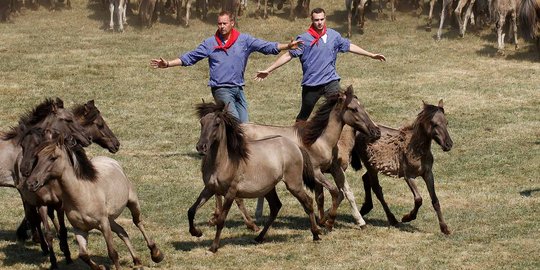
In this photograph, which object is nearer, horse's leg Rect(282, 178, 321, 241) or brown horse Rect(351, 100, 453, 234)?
horse's leg Rect(282, 178, 321, 241)

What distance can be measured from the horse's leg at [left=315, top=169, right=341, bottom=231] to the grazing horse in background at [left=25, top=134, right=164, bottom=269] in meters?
2.55

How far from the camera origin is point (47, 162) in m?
9.50

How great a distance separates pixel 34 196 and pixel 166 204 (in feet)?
12.5

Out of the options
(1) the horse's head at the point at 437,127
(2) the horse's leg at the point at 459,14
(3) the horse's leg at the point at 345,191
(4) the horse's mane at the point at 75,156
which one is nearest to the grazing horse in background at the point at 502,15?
(2) the horse's leg at the point at 459,14

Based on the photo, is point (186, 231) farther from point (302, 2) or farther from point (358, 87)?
point (302, 2)

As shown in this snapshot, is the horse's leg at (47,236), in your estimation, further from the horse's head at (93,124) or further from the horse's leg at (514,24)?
the horse's leg at (514,24)

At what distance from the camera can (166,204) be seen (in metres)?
14.4

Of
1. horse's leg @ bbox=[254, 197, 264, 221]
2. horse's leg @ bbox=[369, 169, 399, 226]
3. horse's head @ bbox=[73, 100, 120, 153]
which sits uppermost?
horse's head @ bbox=[73, 100, 120, 153]

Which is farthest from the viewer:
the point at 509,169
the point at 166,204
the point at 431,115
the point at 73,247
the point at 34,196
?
the point at 509,169

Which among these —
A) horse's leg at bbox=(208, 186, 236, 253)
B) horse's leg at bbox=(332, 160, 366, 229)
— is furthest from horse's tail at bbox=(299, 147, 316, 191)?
horse's leg at bbox=(208, 186, 236, 253)

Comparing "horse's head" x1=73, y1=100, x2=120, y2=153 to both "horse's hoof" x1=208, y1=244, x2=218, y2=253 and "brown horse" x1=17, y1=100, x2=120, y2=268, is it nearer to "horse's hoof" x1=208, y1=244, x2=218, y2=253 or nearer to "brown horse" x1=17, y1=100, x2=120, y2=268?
"brown horse" x1=17, y1=100, x2=120, y2=268

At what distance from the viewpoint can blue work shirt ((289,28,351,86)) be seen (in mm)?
14008

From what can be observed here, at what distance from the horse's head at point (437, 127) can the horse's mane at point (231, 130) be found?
8.24 feet

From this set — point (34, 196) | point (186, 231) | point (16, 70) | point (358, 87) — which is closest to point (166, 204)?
point (186, 231)
